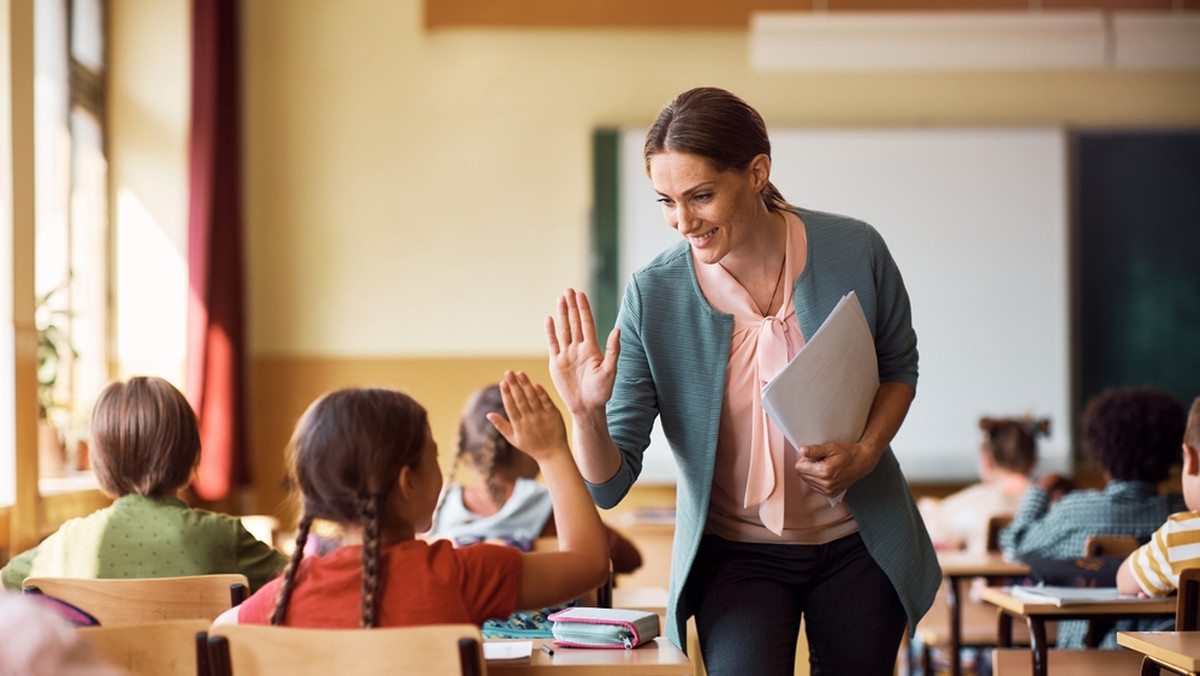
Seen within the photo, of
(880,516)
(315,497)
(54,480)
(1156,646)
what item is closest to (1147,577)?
(1156,646)

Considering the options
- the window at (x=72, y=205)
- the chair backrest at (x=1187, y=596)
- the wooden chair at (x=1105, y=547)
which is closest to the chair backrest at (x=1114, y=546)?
the wooden chair at (x=1105, y=547)

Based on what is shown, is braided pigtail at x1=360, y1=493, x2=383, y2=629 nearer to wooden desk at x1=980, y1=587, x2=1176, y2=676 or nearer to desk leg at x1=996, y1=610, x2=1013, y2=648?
wooden desk at x1=980, y1=587, x2=1176, y2=676

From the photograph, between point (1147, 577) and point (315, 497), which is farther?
point (1147, 577)

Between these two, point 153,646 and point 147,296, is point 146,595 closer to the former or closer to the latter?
point 153,646

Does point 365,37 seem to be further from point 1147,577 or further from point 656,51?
point 1147,577

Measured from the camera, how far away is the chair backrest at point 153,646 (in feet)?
5.58

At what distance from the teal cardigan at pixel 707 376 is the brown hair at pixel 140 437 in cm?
93

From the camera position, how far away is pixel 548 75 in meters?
6.20

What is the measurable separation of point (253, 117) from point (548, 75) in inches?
59.0

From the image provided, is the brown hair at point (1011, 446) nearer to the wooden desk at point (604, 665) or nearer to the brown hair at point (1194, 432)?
the brown hair at point (1194, 432)

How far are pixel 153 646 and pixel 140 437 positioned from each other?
734mm

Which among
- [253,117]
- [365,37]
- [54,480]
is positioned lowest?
[54,480]

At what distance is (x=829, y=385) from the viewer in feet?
5.95

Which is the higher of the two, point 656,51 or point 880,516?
point 656,51
